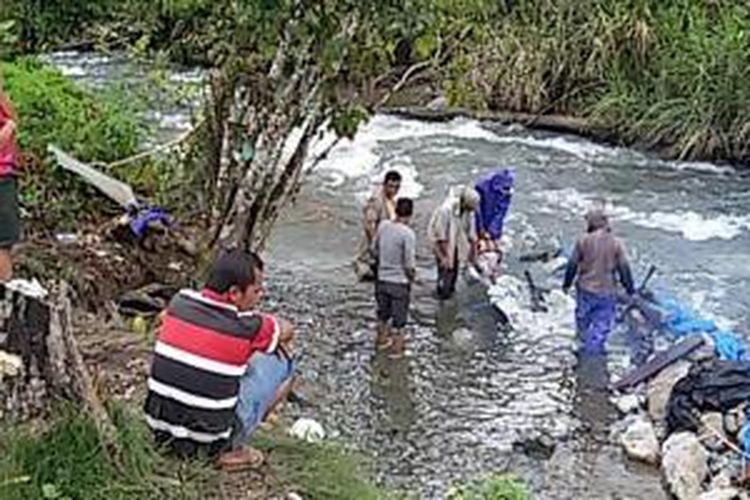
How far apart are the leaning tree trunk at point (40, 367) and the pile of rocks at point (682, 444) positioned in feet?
15.9

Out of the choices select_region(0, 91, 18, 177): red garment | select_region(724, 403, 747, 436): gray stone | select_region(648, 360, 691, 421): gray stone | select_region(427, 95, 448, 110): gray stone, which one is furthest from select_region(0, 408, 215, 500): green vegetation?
select_region(427, 95, 448, 110): gray stone

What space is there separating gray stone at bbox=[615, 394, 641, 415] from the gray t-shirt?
195 cm

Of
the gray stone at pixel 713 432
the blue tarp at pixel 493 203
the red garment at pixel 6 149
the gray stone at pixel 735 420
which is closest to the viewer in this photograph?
the red garment at pixel 6 149

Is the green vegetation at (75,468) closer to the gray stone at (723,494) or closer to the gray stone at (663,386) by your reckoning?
the gray stone at (723,494)

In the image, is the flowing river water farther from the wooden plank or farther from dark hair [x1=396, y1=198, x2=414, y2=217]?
dark hair [x1=396, y1=198, x2=414, y2=217]

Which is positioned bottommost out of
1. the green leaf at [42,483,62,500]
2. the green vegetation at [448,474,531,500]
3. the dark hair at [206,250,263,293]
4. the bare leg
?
the green vegetation at [448,474,531,500]

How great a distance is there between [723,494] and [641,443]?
3.28ft

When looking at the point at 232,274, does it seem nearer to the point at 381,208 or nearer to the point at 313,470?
the point at 313,470

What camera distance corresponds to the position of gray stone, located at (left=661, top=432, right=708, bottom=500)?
32.2 feet

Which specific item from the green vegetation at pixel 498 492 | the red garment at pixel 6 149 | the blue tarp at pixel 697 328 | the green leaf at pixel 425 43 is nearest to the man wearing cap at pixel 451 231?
the blue tarp at pixel 697 328

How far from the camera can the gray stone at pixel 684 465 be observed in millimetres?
9812

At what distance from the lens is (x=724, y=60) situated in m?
20.3

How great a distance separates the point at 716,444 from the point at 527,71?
12587 mm

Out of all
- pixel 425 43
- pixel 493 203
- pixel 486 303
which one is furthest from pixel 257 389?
pixel 493 203
